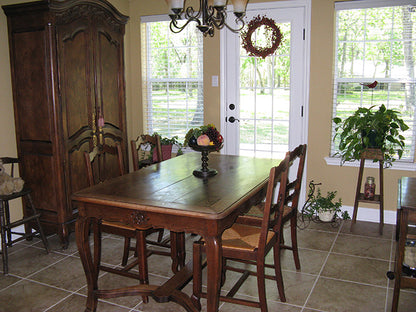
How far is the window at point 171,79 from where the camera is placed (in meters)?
4.88

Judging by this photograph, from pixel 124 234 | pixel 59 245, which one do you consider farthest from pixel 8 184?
pixel 124 234

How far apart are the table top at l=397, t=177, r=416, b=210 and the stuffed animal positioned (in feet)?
9.43

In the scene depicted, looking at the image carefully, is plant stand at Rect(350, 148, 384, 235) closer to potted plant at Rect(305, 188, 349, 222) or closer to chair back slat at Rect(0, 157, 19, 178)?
potted plant at Rect(305, 188, 349, 222)

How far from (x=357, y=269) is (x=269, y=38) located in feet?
8.28

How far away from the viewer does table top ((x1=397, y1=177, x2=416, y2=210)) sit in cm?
224

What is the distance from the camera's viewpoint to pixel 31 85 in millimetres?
3557

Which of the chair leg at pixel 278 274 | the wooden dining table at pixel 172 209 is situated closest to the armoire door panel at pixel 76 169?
the wooden dining table at pixel 172 209

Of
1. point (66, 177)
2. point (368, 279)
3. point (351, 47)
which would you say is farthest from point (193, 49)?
point (368, 279)

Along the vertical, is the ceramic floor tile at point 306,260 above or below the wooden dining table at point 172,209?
below

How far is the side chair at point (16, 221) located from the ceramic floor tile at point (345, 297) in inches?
89.1

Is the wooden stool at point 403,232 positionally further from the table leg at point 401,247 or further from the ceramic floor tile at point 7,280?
the ceramic floor tile at point 7,280

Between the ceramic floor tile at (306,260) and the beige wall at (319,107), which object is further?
the beige wall at (319,107)

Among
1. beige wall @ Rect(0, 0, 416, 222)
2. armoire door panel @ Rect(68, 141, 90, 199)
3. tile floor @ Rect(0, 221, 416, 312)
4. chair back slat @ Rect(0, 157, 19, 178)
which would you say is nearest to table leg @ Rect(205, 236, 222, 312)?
tile floor @ Rect(0, 221, 416, 312)

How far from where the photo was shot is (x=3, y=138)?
3.69 meters
